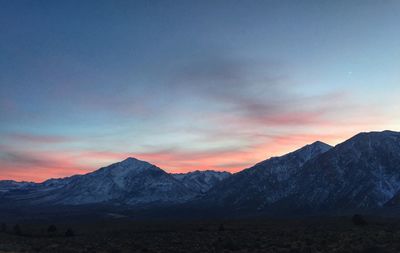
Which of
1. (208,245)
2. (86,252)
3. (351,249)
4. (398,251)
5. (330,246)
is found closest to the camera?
(398,251)

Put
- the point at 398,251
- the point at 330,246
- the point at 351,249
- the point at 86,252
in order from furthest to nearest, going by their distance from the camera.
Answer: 1. the point at 86,252
2. the point at 330,246
3. the point at 351,249
4. the point at 398,251

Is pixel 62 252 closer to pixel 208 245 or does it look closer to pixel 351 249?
pixel 208 245

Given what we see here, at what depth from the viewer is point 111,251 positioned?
52688 millimetres

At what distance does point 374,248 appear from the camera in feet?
141

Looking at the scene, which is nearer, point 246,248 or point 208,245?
point 246,248

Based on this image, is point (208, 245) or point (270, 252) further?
point (208, 245)

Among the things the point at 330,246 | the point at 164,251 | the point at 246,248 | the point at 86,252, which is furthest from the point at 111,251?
the point at 330,246

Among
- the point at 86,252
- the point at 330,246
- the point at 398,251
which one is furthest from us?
the point at 86,252

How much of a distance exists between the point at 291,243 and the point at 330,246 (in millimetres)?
6671

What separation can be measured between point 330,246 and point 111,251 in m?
24.4

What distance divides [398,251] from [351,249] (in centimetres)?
461

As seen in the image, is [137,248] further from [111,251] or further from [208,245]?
[208,245]

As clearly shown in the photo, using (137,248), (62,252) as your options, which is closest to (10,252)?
(62,252)

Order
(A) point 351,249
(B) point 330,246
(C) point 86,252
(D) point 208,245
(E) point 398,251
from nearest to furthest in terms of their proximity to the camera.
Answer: (E) point 398,251 → (A) point 351,249 → (B) point 330,246 → (C) point 86,252 → (D) point 208,245
